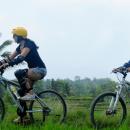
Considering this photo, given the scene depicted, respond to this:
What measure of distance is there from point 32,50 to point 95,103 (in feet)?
5.38

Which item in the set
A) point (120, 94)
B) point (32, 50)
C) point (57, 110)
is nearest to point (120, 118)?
point (120, 94)

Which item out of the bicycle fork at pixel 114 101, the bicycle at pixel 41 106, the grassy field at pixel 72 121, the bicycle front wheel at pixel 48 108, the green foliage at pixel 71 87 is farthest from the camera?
the green foliage at pixel 71 87

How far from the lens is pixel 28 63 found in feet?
40.1

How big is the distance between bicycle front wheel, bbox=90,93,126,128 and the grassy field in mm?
167

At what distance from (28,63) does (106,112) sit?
6.02 feet

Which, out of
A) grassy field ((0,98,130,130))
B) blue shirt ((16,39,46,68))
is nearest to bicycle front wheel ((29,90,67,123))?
grassy field ((0,98,130,130))

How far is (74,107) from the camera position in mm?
14062

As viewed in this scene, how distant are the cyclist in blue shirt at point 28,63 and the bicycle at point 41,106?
16 cm

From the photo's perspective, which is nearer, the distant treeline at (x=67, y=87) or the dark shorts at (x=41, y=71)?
the dark shorts at (x=41, y=71)

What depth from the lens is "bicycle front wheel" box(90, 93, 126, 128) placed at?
11695 mm

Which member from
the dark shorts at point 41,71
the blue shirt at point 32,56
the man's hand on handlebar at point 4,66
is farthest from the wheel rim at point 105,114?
the man's hand on handlebar at point 4,66

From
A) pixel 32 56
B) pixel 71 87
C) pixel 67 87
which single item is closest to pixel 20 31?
pixel 32 56

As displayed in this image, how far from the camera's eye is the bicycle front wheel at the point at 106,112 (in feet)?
38.4

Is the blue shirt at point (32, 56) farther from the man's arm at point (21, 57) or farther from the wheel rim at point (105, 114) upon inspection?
the wheel rim at point (105, 114)
